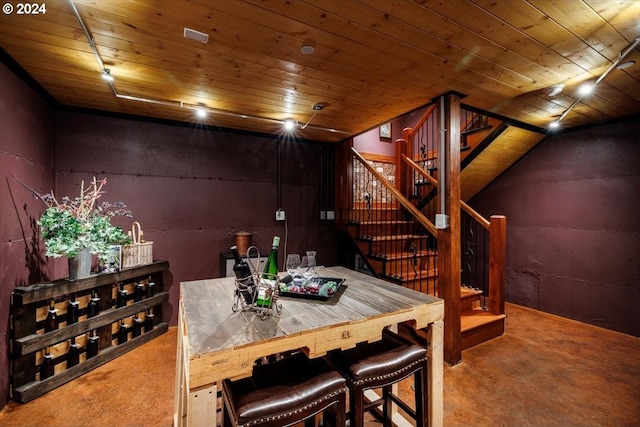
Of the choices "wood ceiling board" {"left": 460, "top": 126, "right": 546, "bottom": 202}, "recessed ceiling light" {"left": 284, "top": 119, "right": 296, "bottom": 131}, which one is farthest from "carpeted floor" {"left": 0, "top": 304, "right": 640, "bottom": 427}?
"recessed ceiling light" {"left": 284, "top": 119, "right": 296, "bottom": 131}

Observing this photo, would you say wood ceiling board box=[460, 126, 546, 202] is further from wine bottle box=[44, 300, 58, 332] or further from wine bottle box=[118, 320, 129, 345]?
wine bottle box=[44, 300, 58, 332]

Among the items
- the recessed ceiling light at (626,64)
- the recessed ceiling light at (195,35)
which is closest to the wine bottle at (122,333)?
the recessed ceiling light at (195,35)

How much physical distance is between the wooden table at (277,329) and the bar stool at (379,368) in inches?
4.2

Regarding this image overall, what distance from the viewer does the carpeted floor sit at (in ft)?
6.52

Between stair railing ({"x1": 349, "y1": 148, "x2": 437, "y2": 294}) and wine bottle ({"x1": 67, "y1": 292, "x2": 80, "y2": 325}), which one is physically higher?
stair railing ({"x1": 349, "y1": 148, "x2": 437, "y2": 294})

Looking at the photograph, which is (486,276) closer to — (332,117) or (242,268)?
(332,117)

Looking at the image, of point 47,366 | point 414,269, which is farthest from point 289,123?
point 47,366

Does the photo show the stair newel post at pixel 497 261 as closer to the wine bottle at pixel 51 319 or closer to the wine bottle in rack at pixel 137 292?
the wine bottle in rack at pixel 137 292

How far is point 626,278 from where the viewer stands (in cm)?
345

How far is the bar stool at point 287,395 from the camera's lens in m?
1.17

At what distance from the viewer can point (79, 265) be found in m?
2.52

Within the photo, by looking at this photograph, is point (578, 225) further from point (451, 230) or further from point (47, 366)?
point (47, 366)

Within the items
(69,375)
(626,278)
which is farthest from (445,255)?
(69,375)

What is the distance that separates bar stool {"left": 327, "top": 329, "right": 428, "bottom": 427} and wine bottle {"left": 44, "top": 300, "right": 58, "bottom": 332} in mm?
2300
